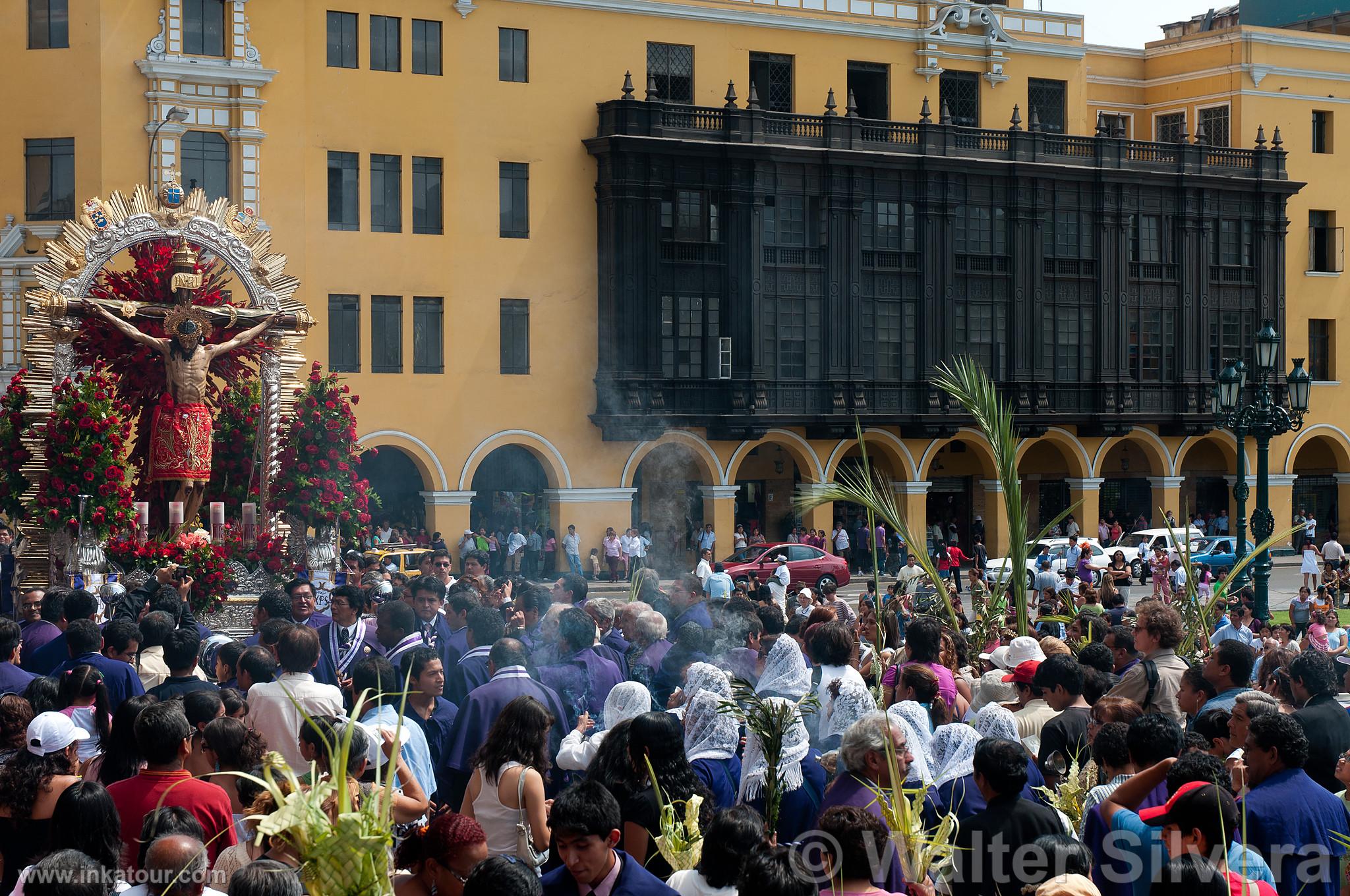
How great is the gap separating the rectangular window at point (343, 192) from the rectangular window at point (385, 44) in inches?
A: 80.8

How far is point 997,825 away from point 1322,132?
4301 centimetres

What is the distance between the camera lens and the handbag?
709 cm

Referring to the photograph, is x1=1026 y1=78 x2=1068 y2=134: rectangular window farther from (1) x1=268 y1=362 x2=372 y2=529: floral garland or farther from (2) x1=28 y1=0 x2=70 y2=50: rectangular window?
(1) x1=268 y1=362 x2=372 y2=529: floral garland

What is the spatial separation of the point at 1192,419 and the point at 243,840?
1504 inches

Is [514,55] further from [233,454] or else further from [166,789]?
[166,789]

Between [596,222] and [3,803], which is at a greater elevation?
[596,222]

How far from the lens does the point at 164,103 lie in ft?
103

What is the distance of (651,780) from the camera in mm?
7070

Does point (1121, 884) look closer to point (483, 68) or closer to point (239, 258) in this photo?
point (239, 258)

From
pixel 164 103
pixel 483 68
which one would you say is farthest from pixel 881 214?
pixel 164 103

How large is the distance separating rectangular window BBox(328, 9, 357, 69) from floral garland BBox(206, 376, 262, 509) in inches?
511

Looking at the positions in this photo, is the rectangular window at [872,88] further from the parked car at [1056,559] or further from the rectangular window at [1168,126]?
the parked car at [1056,559]

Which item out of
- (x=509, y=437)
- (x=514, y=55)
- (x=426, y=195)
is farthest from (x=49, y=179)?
(x=509, y=437)

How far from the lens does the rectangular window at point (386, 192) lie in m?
33.7
